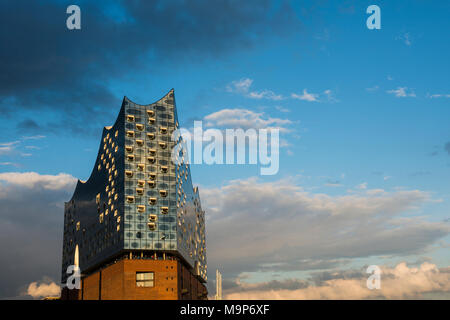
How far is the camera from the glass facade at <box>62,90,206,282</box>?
106 meters

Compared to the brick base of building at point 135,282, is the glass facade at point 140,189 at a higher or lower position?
higher

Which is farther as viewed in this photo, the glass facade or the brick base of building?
the glass facade

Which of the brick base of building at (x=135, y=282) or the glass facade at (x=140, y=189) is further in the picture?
the glass facade at (x=140, y=189)

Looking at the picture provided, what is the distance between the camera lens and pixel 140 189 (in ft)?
354

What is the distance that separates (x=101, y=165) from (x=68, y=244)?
1851 inches

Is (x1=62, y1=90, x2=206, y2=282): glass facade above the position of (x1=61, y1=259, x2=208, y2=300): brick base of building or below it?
above

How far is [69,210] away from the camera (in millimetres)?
164625

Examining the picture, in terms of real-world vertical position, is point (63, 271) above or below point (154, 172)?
below

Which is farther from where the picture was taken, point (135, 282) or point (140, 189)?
point (140, 189)

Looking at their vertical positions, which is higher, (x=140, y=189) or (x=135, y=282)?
(x=140, y=189)

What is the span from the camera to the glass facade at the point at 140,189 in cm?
10575

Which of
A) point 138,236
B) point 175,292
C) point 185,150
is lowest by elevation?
point 175,292
